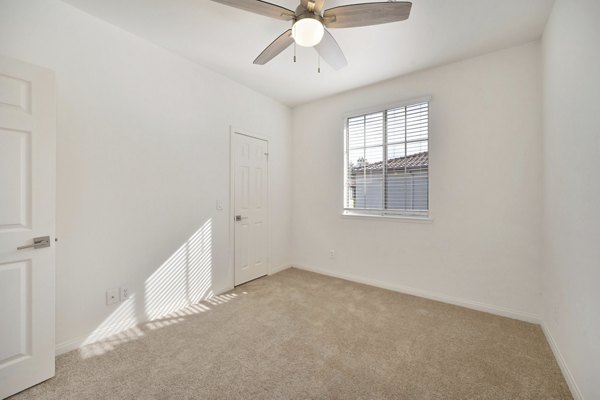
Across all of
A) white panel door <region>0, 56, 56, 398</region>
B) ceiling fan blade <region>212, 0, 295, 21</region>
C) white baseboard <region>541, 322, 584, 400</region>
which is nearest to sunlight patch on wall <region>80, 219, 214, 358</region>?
white panel door <region>0, 56, 56, 398</region>

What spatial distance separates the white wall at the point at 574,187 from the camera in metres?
1.39

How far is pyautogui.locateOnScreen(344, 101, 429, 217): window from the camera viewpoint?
10.4 ft

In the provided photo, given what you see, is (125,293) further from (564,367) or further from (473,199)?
(473,199)

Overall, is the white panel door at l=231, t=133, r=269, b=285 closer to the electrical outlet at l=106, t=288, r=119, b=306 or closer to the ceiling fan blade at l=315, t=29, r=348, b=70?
the electrical outlet at l=106, t=288, r=119, b=306

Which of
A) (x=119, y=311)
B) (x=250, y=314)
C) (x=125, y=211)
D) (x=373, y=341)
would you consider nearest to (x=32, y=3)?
(x=125, y=211)

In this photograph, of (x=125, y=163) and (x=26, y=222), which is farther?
(x=125, y=163)

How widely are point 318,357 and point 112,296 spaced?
1.90 meters

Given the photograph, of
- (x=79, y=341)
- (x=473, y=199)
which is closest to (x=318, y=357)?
(x=79, y=341)

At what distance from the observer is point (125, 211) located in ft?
7.77

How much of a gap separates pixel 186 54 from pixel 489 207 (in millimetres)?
3653

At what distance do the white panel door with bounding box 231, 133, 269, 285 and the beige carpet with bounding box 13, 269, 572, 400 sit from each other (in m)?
0.83

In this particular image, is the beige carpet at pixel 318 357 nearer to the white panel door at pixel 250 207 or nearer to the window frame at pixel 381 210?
the white panel door at pixel 250 207

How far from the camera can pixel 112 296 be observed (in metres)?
2.28

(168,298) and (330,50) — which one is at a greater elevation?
(330,50)
